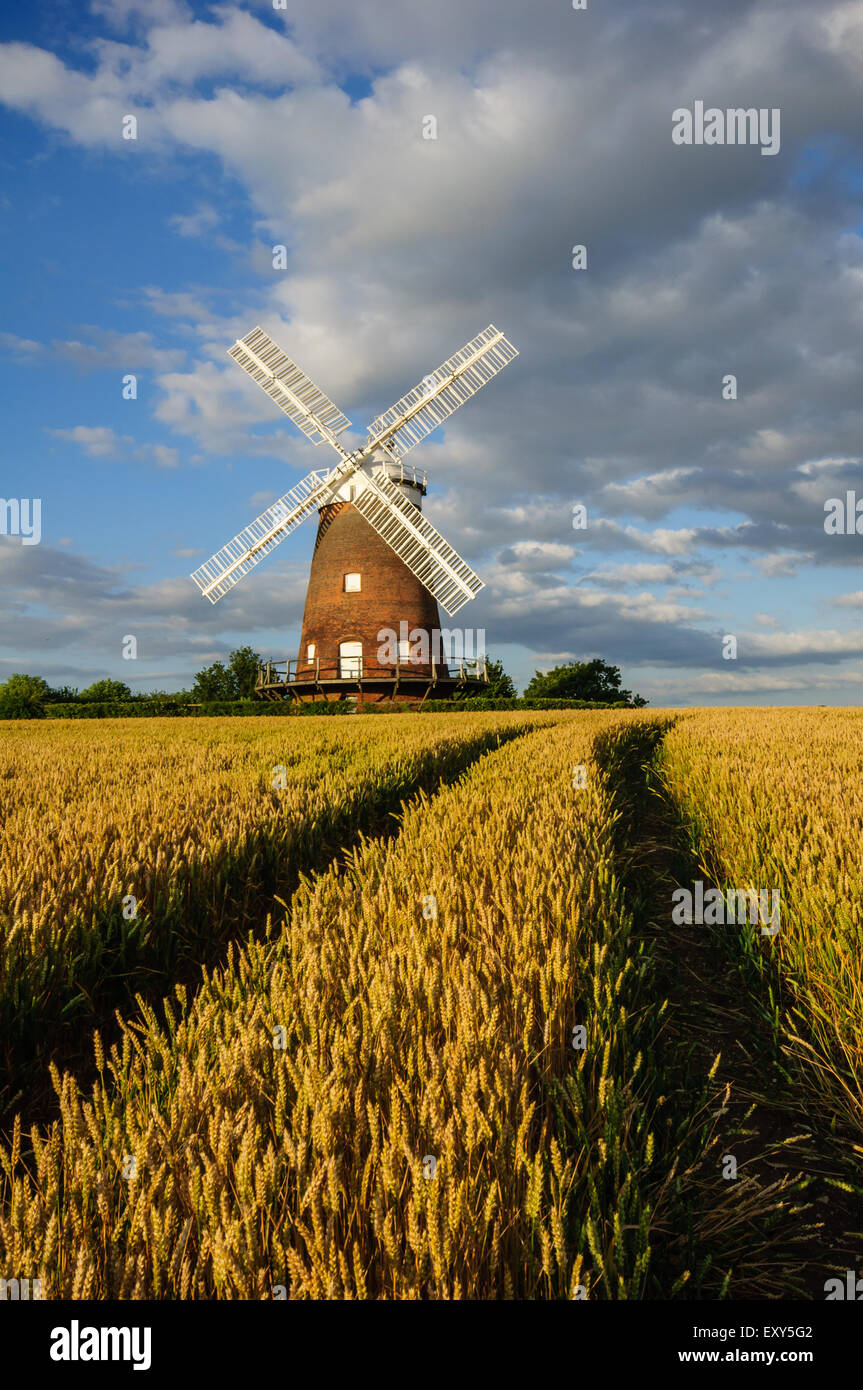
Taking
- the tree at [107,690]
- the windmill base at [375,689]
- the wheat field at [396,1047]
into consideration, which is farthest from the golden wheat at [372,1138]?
the tree at [107,690]

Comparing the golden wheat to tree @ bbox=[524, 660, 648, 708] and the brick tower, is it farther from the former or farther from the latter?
tree @ bbox=[524, 660, 648, 708]

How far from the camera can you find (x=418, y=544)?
105 feet

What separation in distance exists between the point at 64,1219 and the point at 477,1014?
109cm

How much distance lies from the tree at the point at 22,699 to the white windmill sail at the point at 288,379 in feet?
60.9

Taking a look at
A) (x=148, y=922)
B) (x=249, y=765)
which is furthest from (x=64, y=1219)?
(x=249, y=765)

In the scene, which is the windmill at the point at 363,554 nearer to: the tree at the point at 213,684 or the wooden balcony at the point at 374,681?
the wooden balcony at the point at 374,681

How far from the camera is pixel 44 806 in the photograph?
616 cm

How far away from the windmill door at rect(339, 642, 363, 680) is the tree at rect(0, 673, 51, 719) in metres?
15.0

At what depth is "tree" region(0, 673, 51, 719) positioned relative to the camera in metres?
33.0

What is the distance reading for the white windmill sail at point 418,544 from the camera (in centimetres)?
3186

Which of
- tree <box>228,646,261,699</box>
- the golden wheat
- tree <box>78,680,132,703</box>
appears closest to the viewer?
the golden wheat

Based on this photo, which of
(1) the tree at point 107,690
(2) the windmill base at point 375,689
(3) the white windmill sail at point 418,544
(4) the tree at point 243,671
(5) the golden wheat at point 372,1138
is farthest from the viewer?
(4) the tree at point 243,671

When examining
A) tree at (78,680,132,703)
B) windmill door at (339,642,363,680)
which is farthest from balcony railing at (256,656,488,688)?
tree at (78,680,132,703)
